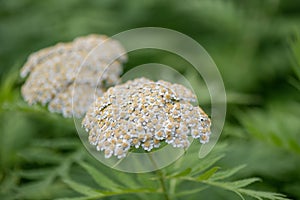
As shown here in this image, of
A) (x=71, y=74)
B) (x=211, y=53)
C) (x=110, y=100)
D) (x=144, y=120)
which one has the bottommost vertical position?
(x=144, y=120)

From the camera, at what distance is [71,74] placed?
3.56 m

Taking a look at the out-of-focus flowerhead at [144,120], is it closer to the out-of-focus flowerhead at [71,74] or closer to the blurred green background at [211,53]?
the out-of-focus flowerhead at [71,74]

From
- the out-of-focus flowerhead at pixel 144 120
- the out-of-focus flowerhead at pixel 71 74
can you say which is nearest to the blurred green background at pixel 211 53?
the out-of-focus flowerhead at pixel 71 74

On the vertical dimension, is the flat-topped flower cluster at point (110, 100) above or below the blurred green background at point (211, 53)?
below

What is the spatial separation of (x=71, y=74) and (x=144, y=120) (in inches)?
43.9

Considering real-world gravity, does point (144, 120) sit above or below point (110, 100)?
below

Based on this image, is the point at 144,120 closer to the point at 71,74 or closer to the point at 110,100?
the point at 110,100

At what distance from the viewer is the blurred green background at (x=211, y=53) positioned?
4129 millimetres

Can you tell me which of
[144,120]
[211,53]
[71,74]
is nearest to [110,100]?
[144,120]

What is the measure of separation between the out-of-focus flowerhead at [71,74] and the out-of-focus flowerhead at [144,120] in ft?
1.82

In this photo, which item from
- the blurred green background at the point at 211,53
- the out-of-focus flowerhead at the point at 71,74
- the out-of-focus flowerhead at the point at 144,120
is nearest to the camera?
the out-of-focus flowerhead at the point at 144,120

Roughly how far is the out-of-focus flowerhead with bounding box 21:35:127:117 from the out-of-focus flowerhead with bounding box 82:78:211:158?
1.82 feet

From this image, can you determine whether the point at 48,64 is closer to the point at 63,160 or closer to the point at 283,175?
the point at 63,160

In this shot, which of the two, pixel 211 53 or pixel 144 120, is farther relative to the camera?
pixel 211 53
